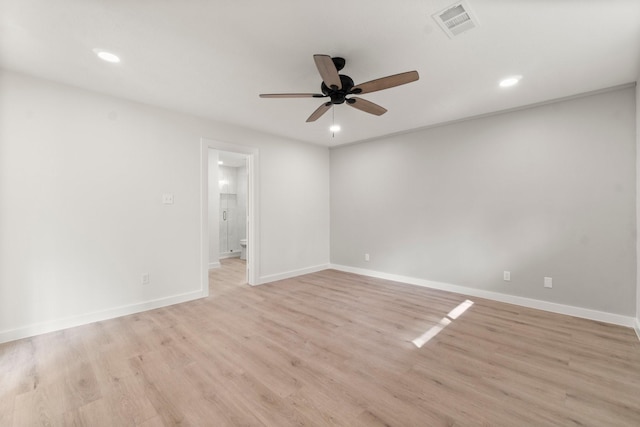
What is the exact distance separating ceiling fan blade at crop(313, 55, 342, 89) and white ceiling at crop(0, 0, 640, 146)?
0.31 meters

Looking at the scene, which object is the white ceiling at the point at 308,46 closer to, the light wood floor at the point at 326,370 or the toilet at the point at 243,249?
the light wood floor at the point at 326,370

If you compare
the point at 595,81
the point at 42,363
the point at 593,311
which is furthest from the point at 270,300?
the point at 595,81

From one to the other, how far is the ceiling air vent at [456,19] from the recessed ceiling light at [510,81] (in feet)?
3.79

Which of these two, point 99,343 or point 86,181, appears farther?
point 86,181

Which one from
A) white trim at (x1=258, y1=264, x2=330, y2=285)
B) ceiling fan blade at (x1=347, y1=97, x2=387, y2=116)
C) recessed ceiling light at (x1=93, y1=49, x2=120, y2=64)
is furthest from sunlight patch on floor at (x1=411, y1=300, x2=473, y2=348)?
recessed ceiling light at (x1=93, y1=49, x2=120, y2=64)

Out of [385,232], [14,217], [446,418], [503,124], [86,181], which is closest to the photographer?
[446,418]

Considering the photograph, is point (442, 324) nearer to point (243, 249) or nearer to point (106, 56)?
point (106, 56)

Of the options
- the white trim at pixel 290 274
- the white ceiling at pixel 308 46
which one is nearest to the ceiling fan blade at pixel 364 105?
the white ceiling at pixel 308 46

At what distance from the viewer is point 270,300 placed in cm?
381

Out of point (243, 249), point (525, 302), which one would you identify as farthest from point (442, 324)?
point (243, 249)

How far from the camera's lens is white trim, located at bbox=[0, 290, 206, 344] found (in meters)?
2.63

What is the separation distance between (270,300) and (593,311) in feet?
12.9

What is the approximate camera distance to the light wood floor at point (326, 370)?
1660 millimetres

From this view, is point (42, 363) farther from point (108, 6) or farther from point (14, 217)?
point (108, 6)
